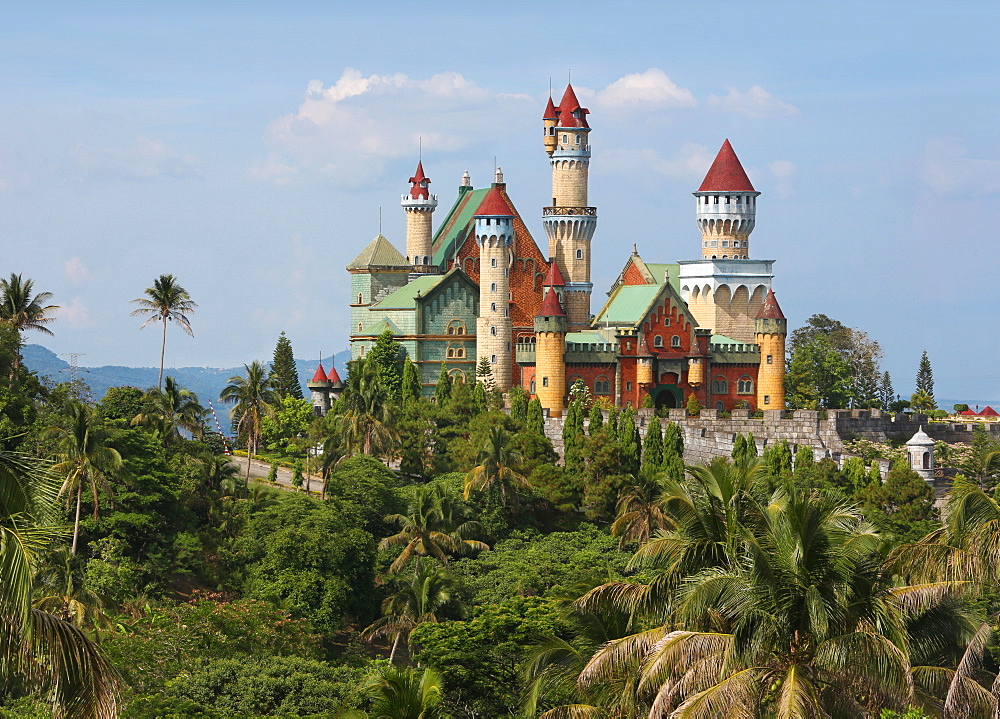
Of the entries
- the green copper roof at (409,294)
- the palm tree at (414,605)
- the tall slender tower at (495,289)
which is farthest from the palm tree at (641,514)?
the green copper roof at (409,294)

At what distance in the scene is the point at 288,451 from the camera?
9188 cm

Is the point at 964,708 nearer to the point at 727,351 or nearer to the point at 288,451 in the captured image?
the point at 288,451

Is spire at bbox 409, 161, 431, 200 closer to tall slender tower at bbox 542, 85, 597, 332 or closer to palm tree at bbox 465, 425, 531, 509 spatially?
tall slender tower at bbox 542, 85, 597, 332

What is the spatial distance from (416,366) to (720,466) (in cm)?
7168

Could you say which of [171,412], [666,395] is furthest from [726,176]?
[171,412]

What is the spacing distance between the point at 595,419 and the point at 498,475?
45.8ft

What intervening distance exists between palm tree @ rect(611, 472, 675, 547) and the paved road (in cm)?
1782

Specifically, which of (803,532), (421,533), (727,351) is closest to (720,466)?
(803,532)

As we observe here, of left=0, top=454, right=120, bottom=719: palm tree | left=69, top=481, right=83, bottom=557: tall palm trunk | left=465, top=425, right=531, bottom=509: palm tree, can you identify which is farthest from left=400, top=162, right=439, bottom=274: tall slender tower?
left=0, top=454, right=120, bottom=719: palm tree

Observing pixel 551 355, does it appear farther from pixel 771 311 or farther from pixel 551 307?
pixel 771 311

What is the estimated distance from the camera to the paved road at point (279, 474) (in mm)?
81537

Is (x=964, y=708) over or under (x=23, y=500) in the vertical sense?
under

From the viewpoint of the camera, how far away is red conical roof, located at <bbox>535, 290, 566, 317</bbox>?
3841 inches

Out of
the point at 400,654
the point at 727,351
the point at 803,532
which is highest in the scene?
the point at 727,351
